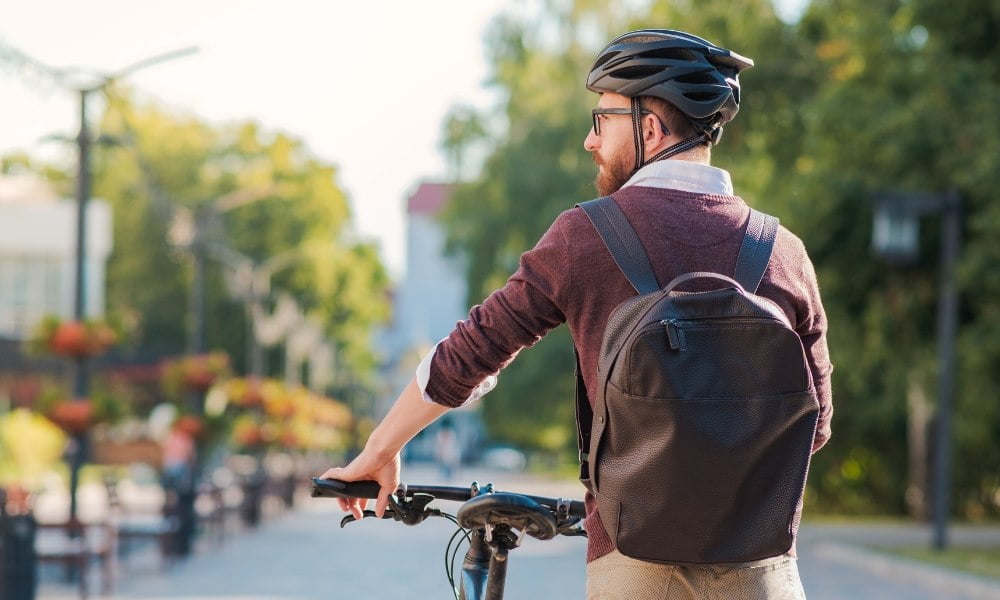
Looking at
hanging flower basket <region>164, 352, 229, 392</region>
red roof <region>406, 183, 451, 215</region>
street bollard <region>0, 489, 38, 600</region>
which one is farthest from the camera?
red roof <region>406, 183, 451, 215</region>

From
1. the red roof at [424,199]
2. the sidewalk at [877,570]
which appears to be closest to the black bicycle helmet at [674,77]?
the sidewalk at [877,570]

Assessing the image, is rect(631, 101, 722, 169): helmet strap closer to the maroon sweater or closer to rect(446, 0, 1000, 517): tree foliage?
the maroon sweater

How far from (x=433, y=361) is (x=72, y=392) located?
52.7ft

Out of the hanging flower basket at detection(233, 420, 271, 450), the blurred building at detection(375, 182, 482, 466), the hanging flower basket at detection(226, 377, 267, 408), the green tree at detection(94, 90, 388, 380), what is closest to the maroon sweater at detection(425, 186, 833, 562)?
the hanging flower basket at detection(226, 377, 267, 408)

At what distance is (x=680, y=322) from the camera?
2705 millimetres

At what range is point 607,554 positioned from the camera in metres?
2.90

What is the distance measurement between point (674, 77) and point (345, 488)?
3.06 ft

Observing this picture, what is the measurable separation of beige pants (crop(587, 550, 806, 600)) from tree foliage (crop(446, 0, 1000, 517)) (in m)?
15.8

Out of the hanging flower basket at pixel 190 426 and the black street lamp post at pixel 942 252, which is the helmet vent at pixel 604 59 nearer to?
the black street lamp post at pixel 942 252

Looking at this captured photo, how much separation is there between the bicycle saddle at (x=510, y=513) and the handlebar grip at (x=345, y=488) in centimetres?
19

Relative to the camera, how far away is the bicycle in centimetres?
296

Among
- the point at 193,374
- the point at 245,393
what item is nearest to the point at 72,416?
the point at 193,374

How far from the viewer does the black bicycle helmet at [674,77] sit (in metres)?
3.03

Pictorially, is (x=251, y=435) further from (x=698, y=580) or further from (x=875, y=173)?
→ (x=698, y=580)
